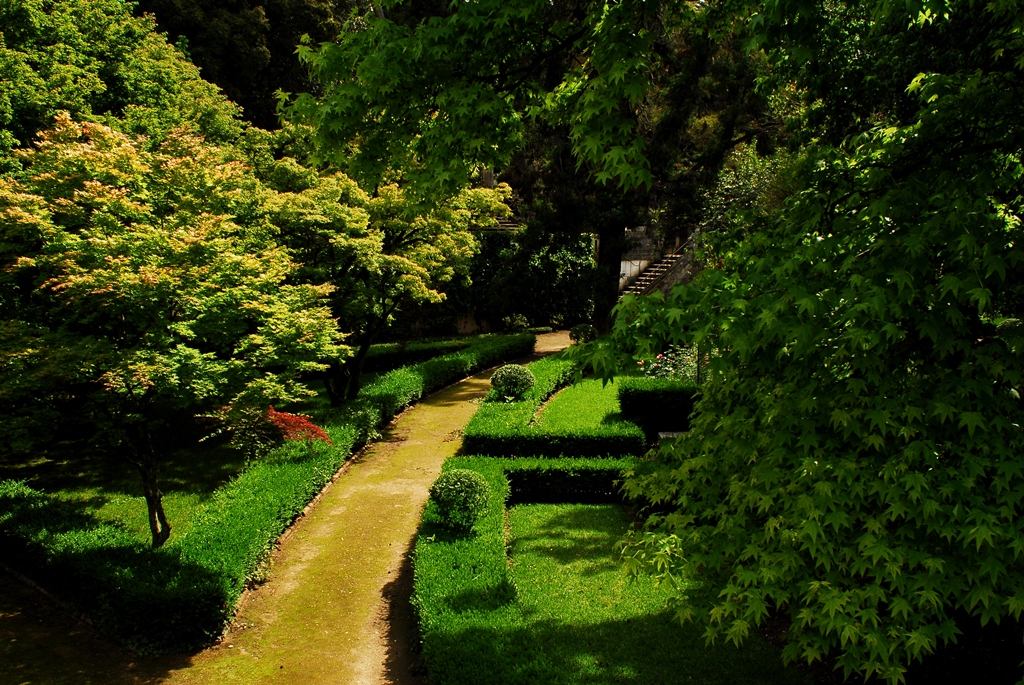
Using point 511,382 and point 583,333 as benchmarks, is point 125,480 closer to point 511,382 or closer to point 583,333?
point 511,382

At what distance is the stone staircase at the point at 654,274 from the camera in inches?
1108

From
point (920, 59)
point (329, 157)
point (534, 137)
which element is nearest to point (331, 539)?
point (329, 157)

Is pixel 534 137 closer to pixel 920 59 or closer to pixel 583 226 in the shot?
pixel 583 226

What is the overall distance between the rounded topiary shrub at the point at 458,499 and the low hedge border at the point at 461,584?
0.14 metres

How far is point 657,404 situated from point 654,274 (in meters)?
14.3

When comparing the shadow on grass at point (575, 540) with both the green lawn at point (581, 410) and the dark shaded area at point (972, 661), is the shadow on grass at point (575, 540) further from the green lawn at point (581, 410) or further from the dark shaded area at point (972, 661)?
the dark shaded area at point (972, 661)

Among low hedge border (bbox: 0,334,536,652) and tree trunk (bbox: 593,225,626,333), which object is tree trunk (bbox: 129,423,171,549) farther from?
tree trunk (bbox: 593,225,626,333)

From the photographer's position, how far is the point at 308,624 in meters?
9.35

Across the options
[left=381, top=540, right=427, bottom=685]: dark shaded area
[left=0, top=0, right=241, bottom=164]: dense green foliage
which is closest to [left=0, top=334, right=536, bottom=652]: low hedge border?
[left=381, top=540, right=427, bottom=685]: dark shaded area

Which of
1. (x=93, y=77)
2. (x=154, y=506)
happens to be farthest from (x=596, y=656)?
(x=93, y=77)

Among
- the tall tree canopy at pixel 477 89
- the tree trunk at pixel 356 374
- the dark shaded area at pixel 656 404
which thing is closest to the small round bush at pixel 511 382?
the dark shaded area at pixel 656 404

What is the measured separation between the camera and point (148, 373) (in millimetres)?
9797

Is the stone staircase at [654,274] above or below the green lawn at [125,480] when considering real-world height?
above

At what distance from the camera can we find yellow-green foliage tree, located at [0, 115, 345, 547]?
9.71 metres
